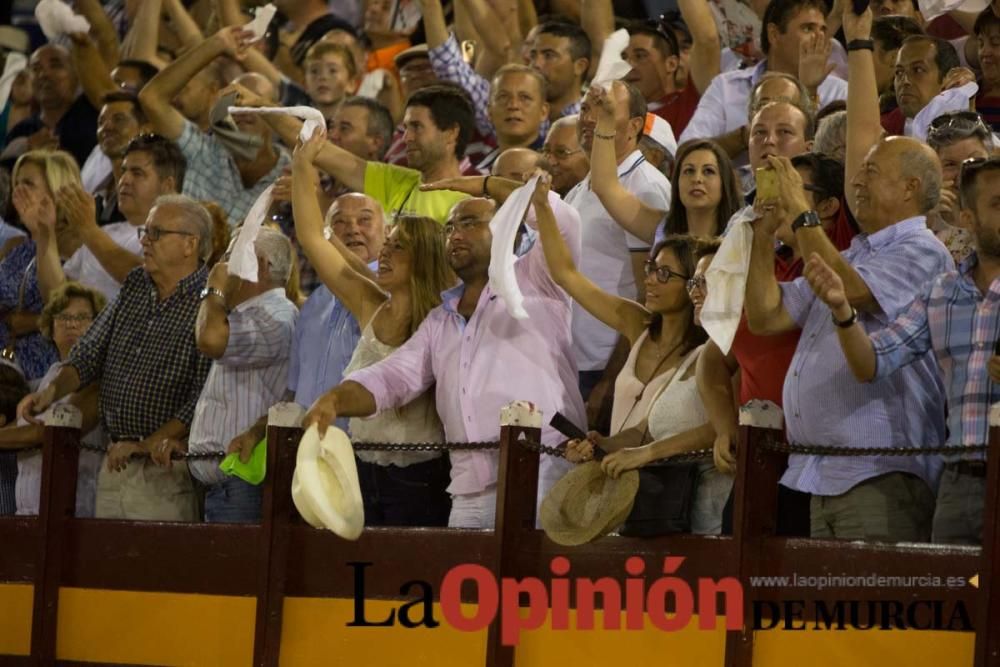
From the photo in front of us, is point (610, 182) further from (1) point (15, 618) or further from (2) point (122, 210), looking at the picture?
(2) point (122, 210)

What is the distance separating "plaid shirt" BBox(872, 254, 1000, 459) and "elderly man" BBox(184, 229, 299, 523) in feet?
8.82

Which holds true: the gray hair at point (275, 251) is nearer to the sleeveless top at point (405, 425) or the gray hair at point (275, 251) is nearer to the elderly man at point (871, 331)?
the sleeveless top at point (405, 425)

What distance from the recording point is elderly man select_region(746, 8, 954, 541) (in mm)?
5816

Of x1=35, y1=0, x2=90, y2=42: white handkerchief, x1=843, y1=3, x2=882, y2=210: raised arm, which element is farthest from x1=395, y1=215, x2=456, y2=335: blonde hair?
x1=35, y1=0, x2=90, y2=42: white handkerchief

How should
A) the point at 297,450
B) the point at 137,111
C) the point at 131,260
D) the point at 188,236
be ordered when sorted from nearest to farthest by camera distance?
the point at 297,450
the point at 188,236
the point at 131,260
the point at 137,111

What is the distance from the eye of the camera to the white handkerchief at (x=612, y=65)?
24.4 ft

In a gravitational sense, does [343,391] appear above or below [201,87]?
below

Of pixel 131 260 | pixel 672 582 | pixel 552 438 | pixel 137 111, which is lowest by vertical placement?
pixel 672 582

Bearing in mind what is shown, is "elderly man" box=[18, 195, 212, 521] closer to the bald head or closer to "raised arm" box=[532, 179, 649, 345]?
the bald head

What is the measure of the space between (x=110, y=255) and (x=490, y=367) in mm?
2862

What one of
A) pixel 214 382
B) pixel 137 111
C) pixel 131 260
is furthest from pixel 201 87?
pixel 214 382

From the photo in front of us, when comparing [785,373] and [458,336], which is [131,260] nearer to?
[458,336]

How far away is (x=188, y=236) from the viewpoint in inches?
319

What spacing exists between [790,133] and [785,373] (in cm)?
146
